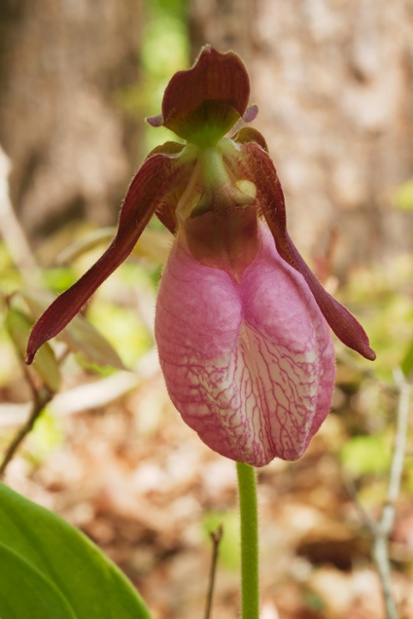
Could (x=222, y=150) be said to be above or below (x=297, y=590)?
above

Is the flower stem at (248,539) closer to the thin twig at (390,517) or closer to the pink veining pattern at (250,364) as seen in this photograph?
the pink veining pattern at (250,364)

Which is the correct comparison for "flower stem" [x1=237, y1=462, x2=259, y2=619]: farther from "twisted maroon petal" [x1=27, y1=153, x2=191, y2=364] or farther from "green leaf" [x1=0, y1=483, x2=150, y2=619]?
"twisted maroon petal" [x1=27, y1=153, x2=191, y2=364]

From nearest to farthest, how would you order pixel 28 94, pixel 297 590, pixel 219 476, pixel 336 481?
pixel 297 590, pixel 336 481, pixel 219 476, pixel 28 94

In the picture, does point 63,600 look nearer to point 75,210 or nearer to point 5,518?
point 5,518

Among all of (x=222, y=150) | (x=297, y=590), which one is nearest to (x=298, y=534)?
(x=297, y=590)

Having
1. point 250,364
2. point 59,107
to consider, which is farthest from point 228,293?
point 59,107

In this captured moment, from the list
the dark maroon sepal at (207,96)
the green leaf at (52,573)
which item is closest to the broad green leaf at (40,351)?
the green leaf at (52,573)

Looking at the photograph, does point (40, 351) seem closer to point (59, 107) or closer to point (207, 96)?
point (207, 96)
